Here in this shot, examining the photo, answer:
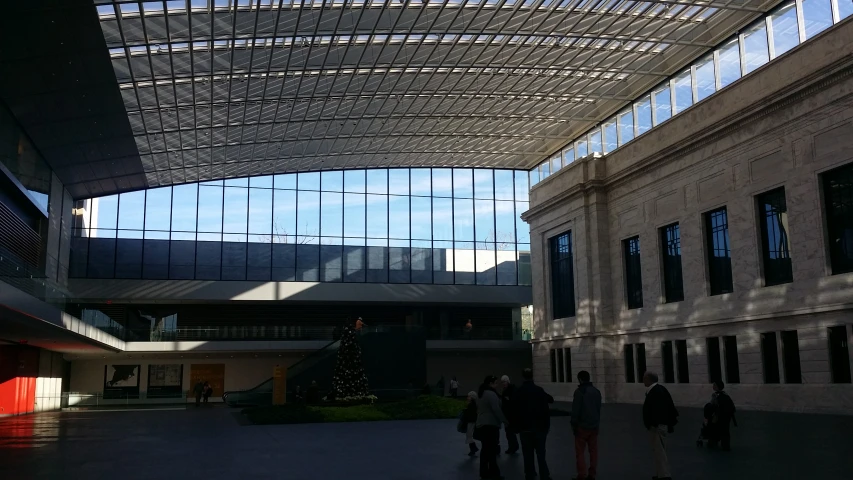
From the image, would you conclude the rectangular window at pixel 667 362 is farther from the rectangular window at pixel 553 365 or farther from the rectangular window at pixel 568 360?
the rectangular window at pixel 553 365

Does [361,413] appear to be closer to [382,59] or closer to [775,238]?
[775,238]

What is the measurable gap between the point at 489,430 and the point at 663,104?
33.6 m

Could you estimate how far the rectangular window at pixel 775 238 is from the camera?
1150 inches

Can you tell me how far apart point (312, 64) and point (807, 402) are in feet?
→ 88.3

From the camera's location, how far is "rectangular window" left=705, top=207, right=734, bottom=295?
3281 centimetres

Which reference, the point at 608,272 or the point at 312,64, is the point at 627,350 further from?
the point at 312,64

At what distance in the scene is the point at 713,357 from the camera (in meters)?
33.1

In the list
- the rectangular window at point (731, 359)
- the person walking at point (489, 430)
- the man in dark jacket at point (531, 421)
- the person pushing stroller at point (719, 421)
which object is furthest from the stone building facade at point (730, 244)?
the man in dark jacket at point (531, 421)

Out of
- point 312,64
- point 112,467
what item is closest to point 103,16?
point 312,64

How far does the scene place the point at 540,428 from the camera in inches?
456

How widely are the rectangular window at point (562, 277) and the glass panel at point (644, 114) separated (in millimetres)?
7555

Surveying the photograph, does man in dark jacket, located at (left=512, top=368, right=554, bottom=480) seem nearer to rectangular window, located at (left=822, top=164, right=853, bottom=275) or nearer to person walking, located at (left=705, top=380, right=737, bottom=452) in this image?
person walking, located at (left=705, top=380, right=737, bottom=452)

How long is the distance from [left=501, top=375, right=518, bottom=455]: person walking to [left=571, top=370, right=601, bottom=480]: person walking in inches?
36.7

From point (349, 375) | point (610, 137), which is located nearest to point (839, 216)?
point (610, 137)
